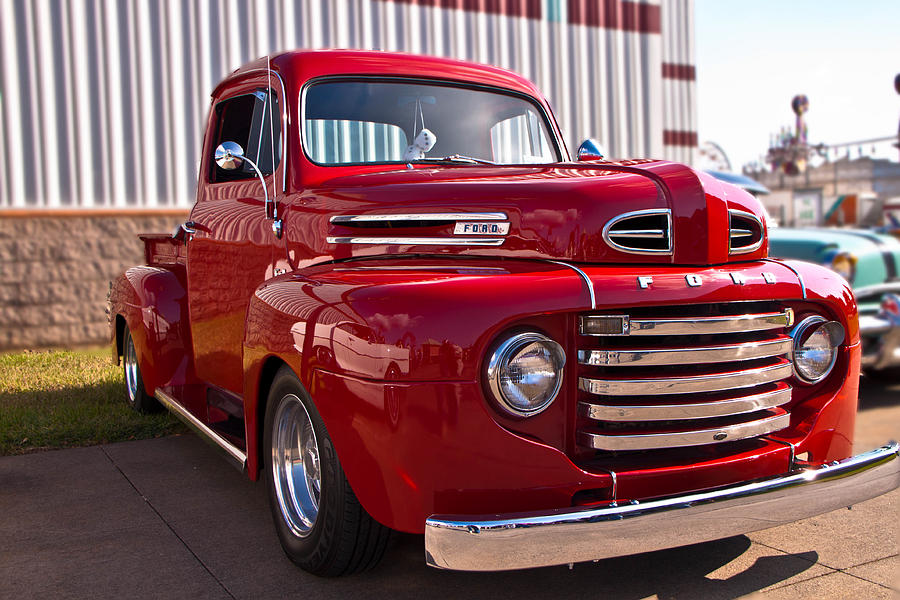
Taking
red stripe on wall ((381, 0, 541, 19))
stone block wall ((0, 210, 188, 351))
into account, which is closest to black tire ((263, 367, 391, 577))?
stone block wall ((0, 210, 188, 351))

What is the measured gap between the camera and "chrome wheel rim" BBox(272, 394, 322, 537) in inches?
115

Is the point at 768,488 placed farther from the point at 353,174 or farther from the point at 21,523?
the point at 21,523

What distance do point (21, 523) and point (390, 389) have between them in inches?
83.7

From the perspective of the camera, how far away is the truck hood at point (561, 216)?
8.74 ft

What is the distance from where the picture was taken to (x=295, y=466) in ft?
9.93

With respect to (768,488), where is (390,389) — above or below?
above

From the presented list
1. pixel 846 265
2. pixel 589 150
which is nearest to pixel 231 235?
pixel 589 150

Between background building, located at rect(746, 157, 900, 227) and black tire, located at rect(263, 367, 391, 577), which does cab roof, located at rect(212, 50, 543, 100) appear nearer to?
black tire, located at rect(263, 367, 391, 577)

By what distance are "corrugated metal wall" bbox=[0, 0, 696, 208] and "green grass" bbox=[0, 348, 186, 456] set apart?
1901 mm

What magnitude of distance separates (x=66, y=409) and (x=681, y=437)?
165 inches

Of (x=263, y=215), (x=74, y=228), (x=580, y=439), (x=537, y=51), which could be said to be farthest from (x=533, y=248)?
(x=537, y=51)

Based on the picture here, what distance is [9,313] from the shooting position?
25.7 ft

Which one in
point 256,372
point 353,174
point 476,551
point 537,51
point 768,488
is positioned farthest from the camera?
point 537,51

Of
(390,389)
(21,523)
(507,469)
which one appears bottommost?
(21,523)
